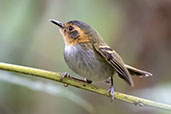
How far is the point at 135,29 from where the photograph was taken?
4.53 meters

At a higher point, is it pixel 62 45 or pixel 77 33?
pixel 77 33

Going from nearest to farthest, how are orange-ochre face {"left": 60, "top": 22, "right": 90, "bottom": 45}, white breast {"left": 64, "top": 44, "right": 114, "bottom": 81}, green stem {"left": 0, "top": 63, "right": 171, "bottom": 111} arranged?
1. green stem {"left": 0, "top": 63, "right": 171, "bottom": 111}
2. white breast {"left": 64, "top": 44, "right": 114, "bottom": 81}
3. orange-ochre face {"left": 60, "top": 22, "right": 90, "bottom": 45}

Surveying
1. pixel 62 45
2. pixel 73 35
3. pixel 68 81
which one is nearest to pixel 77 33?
pixel 73 35

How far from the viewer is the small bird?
2.82 m

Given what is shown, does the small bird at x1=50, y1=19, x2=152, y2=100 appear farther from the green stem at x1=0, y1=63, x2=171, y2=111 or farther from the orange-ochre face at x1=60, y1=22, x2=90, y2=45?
the green stem at x1=0, y1=63, x2=171, y2=111

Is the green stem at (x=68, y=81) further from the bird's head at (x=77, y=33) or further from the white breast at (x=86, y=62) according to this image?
the bird's head at (x=77, y=33)

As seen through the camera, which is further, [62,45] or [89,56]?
[62,45]

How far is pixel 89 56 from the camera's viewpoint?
2.84 meters

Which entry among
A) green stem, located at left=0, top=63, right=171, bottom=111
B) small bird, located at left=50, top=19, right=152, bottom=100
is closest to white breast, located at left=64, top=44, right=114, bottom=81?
small bird, located at left=50, top=19, right=152, bottom=100

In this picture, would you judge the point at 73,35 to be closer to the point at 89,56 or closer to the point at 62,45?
the point at 89,56

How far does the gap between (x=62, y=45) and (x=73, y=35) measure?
4.76ft

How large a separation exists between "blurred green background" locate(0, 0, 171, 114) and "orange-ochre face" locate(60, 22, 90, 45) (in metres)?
0.46

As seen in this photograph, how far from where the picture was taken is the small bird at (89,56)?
111 inches

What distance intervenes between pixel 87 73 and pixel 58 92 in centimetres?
31
